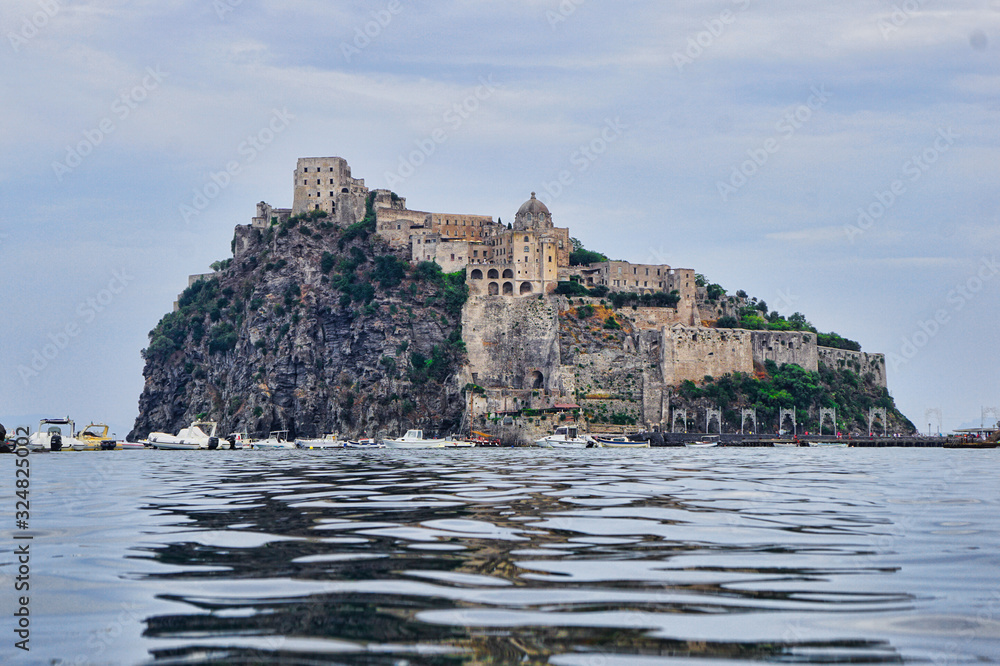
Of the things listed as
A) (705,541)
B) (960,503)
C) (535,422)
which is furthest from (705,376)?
(705,541)

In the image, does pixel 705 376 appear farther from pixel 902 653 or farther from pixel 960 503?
pixel 902 653

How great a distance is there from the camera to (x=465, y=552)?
11.8 meters

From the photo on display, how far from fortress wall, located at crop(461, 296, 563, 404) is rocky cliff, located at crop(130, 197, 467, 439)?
216cm

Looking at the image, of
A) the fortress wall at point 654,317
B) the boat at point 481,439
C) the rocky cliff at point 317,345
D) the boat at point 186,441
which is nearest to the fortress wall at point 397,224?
the rocky cliff at point 317,345

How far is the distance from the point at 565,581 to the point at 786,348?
108392 millimetres

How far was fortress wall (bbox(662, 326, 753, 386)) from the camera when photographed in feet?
339

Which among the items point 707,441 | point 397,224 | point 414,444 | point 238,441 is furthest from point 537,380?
point 238,441

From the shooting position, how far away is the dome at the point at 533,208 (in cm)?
12194

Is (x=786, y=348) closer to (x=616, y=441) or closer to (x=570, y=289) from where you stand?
(x=570, y=289)

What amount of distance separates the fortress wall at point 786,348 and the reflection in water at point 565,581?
310ft

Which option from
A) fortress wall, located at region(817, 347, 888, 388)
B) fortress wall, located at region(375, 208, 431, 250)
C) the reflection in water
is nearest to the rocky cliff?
fortress wall, located at region(375, 208, 431, 250)

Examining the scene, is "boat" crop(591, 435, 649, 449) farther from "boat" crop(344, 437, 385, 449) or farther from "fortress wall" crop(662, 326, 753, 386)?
"boat" crop(344, 437, 385, 449)

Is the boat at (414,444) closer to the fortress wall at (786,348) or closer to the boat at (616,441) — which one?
the boat at (616,441)

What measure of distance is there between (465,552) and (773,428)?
98732 millimetres
